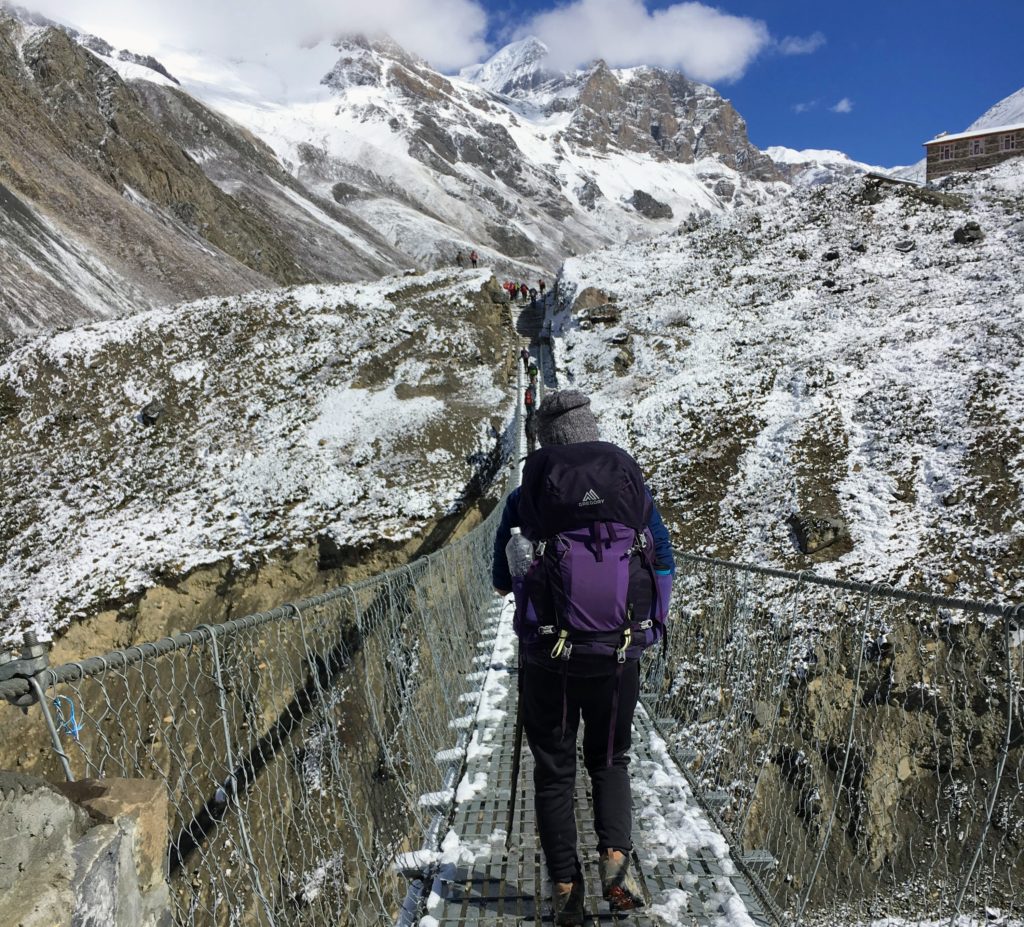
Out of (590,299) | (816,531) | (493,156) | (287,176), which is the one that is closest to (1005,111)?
(493,156)

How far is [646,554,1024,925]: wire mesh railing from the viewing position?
200 inches

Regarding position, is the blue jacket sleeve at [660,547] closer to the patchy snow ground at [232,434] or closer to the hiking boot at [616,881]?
the hiking boot at [616,881]

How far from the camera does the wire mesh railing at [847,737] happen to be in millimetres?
5082

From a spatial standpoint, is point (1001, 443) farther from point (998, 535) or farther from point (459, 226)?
point (459, 226)

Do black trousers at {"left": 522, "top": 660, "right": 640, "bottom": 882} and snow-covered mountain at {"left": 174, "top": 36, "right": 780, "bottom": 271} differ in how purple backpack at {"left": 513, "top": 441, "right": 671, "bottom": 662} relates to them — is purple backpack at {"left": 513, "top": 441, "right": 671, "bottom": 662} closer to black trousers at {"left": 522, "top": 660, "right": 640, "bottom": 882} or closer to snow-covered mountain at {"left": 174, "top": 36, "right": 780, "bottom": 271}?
black trousers at {"left": 522, "top": 660, "right": 640, "bottom": 882}

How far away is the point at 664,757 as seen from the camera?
376 centimetres

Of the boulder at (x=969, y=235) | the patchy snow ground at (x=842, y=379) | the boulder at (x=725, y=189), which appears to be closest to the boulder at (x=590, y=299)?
the patchy snow ground at (x=842, y=379)

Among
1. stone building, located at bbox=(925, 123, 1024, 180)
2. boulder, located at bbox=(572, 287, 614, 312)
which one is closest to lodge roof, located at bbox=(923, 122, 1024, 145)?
stone building, located at bbox=(925, 123, 1024, 180)

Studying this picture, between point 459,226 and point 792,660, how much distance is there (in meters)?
83.6

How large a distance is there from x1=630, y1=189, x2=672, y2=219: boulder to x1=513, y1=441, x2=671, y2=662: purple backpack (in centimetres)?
13033

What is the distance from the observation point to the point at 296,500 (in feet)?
35.8

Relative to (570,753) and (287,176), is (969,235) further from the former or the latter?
(287,176)

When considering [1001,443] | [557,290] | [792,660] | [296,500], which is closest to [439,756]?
[792,660]

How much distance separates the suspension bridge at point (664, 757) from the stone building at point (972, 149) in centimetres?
3153
